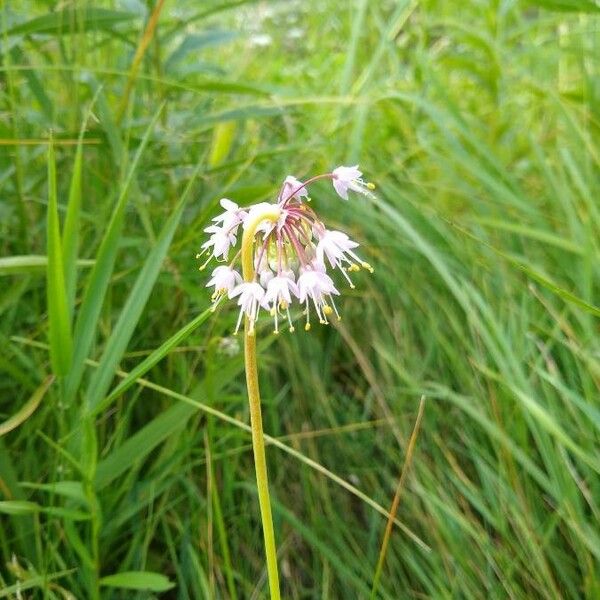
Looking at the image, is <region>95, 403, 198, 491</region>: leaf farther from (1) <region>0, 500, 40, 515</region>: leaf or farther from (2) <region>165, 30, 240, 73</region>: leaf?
(2) <region>165, 30, 240, 73</region>: leaf

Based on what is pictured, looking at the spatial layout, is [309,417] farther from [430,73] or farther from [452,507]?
[430,73]

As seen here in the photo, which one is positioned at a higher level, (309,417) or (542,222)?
(542,222)

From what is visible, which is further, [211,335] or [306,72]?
[306,72]

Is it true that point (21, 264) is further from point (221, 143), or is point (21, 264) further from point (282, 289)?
point (221, 143)

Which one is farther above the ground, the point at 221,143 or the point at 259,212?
the point at 221,143

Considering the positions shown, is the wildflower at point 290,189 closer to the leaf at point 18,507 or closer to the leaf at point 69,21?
the leaf at point 18,507

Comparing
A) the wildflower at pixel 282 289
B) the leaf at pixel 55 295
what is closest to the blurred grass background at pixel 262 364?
the leaf at pixel 55 295

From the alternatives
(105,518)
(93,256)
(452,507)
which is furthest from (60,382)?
(452,507)

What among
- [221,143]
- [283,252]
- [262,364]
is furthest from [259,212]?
[221,143]
